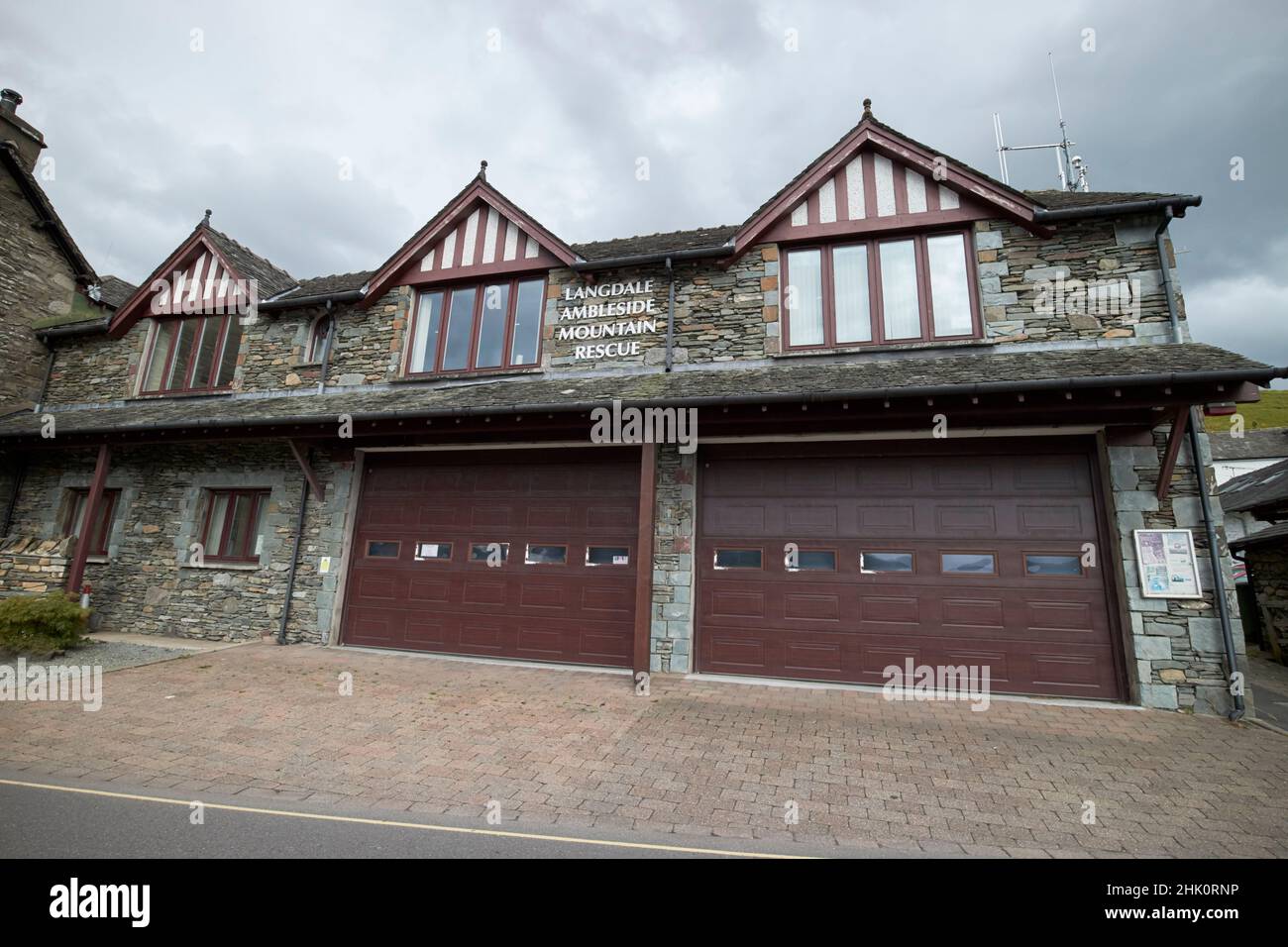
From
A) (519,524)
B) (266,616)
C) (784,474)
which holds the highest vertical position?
(784,474)

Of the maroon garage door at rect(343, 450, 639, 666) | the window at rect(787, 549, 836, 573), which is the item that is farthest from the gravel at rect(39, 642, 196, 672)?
the window at rect(787, 549, 836, 573)

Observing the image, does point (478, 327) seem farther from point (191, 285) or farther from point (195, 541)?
point (191, 285)

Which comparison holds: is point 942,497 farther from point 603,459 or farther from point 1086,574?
point 603,459

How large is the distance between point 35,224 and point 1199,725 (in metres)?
23.2

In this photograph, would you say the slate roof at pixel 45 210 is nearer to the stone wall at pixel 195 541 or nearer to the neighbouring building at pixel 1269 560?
the stone wall at pixel 195 541

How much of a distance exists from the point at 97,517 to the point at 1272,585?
23.6m

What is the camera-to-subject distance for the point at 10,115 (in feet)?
44.5

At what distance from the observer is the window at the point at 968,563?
24.1ft

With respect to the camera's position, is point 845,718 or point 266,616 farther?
point 266,616

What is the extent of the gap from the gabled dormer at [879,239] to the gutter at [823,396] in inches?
81.7

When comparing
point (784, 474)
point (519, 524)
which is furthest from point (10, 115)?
point (784, 474)

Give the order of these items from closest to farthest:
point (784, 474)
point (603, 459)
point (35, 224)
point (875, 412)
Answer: point (875, 412)
point (784, 474)
point (603, 459)
point (35, 224)

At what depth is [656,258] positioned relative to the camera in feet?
30.9

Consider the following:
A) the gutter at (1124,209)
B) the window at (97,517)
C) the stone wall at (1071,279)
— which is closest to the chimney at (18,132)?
the window at (97,517)
